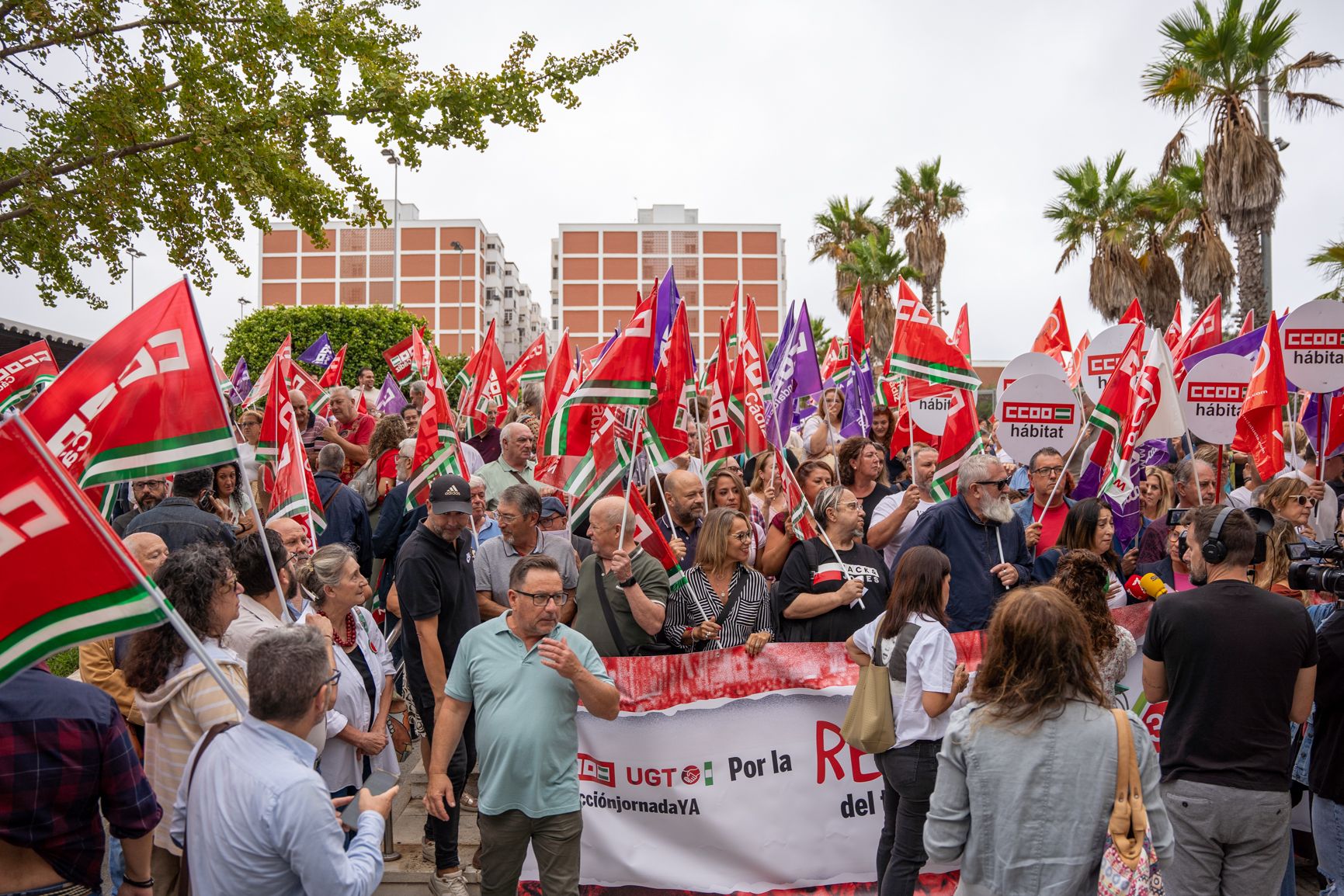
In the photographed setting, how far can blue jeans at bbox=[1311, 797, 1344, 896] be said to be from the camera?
4.27 metres

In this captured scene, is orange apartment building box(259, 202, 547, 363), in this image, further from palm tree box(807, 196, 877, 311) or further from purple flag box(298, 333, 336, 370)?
purple flag box(298, 333, 336, 370)

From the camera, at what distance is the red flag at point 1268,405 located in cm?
765

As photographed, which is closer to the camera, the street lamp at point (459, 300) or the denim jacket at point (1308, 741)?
the denim jacket at point (1308, 741)

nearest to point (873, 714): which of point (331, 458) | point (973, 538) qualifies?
point (973, 538)

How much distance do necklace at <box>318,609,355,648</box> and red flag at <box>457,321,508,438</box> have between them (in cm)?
587

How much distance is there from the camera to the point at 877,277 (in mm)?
39031

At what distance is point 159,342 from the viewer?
12.9 feet

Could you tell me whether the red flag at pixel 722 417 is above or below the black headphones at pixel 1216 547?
above

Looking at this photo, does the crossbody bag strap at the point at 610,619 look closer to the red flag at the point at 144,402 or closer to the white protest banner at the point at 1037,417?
the red flag at the point at 144,402

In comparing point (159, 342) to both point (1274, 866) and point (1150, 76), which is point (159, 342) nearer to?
point (1274, 866)

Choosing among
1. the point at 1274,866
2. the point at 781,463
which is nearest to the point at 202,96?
the point at 781,463

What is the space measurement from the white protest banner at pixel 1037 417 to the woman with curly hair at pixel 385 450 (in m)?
4.66

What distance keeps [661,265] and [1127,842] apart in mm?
93738

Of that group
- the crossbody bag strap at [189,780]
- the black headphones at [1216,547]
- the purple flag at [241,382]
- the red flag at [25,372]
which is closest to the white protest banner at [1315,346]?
the black headphones at [1216,547]
